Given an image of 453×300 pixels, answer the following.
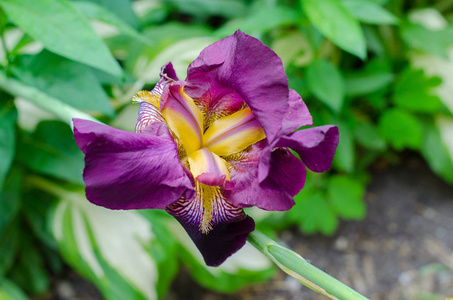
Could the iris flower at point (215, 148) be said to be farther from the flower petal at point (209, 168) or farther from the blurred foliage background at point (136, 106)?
the blurred foliage background at point (136, 106)

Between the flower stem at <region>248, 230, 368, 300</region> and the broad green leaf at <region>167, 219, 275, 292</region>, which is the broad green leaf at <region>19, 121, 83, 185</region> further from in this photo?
the flower stem at <region>248, 230, 368, 300</region>

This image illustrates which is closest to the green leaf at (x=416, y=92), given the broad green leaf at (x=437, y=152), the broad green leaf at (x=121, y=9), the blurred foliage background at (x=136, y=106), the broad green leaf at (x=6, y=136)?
the blurred foliage background at (x=136, y=106)

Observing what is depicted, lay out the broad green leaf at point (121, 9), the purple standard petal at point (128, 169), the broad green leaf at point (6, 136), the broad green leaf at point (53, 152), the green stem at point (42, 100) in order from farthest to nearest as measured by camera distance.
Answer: the broad green leaf at point (121, 9)
the broad green leaf at point (53, 152)
the broad green leaf at point (6, 136)
the green stem at point (42, 100)
the purple standard petal at point (128, 169)

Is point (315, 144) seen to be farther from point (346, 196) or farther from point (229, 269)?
point (346, 196)

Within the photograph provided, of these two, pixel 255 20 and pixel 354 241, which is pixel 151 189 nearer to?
pixel 255 20

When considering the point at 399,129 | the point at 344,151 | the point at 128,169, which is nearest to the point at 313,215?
the point at 344,151

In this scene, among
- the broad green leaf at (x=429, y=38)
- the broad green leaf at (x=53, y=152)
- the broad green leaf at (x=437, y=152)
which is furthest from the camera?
the broad green leaf at (x=437, y=152)
